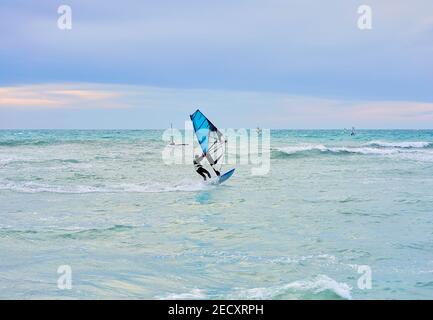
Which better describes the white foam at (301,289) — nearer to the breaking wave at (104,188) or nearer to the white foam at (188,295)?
the white foam at (188,295)

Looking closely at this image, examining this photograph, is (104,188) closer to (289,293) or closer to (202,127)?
(202,127)

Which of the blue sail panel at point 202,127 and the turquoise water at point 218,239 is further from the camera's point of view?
the blue sail panel at point 202,127

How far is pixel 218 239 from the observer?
10352 mm

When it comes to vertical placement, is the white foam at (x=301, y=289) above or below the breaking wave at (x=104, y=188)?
below

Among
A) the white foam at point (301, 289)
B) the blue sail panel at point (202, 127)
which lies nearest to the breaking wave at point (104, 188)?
the blue sail panel at point (202, 127)

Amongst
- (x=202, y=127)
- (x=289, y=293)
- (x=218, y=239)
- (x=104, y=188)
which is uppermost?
(x=202, y=127)

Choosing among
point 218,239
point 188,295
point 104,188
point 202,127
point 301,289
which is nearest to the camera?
point 188,295

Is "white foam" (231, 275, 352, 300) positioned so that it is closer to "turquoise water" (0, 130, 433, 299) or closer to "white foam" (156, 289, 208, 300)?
"turquoise water" (0, 130, 433, 299)

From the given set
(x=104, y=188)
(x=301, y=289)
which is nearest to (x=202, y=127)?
(x=104, y=188)

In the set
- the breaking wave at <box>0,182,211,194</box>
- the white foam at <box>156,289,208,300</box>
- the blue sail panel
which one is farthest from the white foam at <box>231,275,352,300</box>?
the breaking wave at <box>0,182,211,194</box>

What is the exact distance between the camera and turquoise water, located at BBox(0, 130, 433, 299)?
736 cm

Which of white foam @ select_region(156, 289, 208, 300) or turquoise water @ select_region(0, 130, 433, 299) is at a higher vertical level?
turquoise water @ select_region(0, 130, 433, 299)

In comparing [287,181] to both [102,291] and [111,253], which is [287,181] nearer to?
[111,253]

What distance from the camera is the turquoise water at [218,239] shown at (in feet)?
24.2
